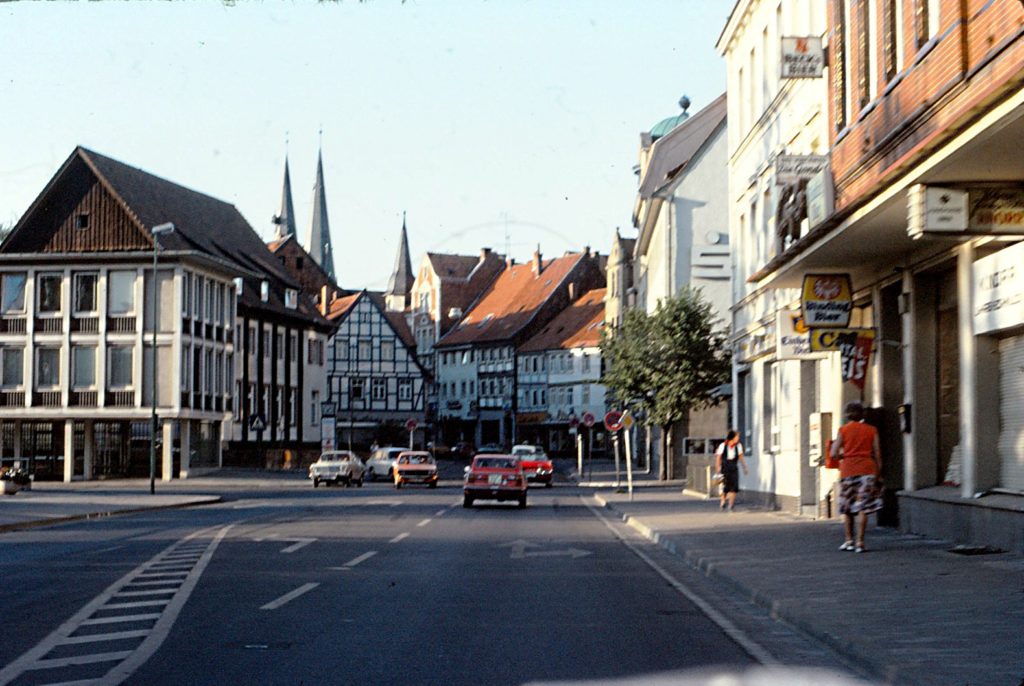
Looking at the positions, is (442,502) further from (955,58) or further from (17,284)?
(17,284)

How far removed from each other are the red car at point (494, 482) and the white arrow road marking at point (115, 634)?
19631 mm

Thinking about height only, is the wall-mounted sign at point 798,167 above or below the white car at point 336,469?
above

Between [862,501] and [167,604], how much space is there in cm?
909

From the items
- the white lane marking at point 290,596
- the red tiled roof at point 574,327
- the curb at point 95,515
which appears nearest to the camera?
the white lane marking at point 290,596

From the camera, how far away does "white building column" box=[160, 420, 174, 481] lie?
6700cm

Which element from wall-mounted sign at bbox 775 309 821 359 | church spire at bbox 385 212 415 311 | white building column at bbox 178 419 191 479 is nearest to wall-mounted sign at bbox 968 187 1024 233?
wall-mounted sign at bbox 775 309 821 359

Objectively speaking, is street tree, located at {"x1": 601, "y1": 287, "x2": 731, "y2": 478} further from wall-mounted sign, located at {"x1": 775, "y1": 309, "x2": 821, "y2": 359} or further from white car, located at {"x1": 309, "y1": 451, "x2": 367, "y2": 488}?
wall-mounted sign, located at {"x1": 775, "y1": 309, "x2": 821, "y2": 359}

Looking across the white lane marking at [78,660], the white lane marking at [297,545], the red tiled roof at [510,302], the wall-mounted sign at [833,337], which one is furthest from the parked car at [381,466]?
the white lane marking at [78,660]

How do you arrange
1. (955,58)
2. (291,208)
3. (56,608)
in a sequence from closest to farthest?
(56,608) < (955,58) < (291,208)

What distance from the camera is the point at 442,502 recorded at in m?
41.8

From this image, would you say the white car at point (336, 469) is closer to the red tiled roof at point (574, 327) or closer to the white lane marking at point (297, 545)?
the white lane marking at point (297, 545)

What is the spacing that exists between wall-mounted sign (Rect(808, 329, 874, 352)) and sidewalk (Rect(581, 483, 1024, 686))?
9.61ft

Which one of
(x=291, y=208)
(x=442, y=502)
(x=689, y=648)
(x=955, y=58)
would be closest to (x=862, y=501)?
(x=955, y=58)

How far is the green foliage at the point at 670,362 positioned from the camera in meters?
53.9
